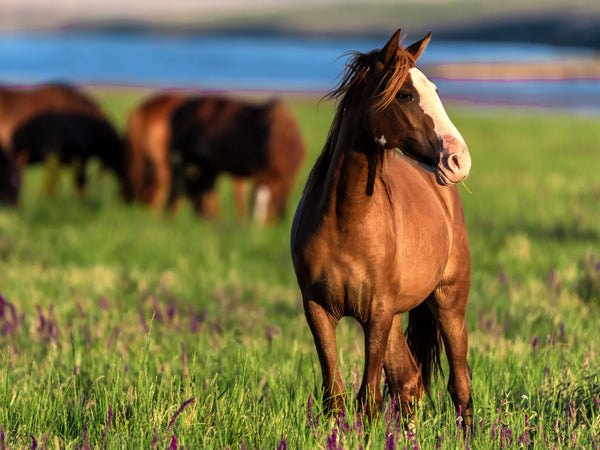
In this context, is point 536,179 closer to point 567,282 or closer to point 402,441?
point 567,282

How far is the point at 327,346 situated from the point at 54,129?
10246 millimetres

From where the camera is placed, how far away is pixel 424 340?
4.16 metres

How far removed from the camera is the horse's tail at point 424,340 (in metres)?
4.14

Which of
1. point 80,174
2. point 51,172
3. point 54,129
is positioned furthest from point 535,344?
point 80,174

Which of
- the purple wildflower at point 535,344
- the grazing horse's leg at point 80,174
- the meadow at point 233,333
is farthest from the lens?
the grazing horse's leg at point 80,174

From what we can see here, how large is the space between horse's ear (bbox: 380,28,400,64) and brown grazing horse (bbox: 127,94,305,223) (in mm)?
8570

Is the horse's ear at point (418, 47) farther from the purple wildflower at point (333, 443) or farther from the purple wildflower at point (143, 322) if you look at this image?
the purple wildflower at point (143, 322)

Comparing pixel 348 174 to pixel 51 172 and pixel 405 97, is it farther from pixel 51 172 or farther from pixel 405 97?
pixel 51 172

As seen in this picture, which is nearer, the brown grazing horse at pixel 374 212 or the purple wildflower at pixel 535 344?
the brown grazing horse at pixel 374 212

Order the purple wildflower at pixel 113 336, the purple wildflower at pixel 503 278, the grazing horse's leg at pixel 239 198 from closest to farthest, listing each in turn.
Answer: the purple wildflower at pixel 113 336, the purple wildflower at pixel 503 278, the grazing horse's leg at pixel 239 198

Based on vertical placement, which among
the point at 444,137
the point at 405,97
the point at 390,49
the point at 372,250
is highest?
the point at 390,49

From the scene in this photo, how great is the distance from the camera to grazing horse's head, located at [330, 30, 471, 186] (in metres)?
2.84

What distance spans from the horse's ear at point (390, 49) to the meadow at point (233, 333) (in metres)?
0.62

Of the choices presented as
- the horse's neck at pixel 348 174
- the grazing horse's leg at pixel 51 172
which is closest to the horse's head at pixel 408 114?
the horse's neck at pixel 348 174
